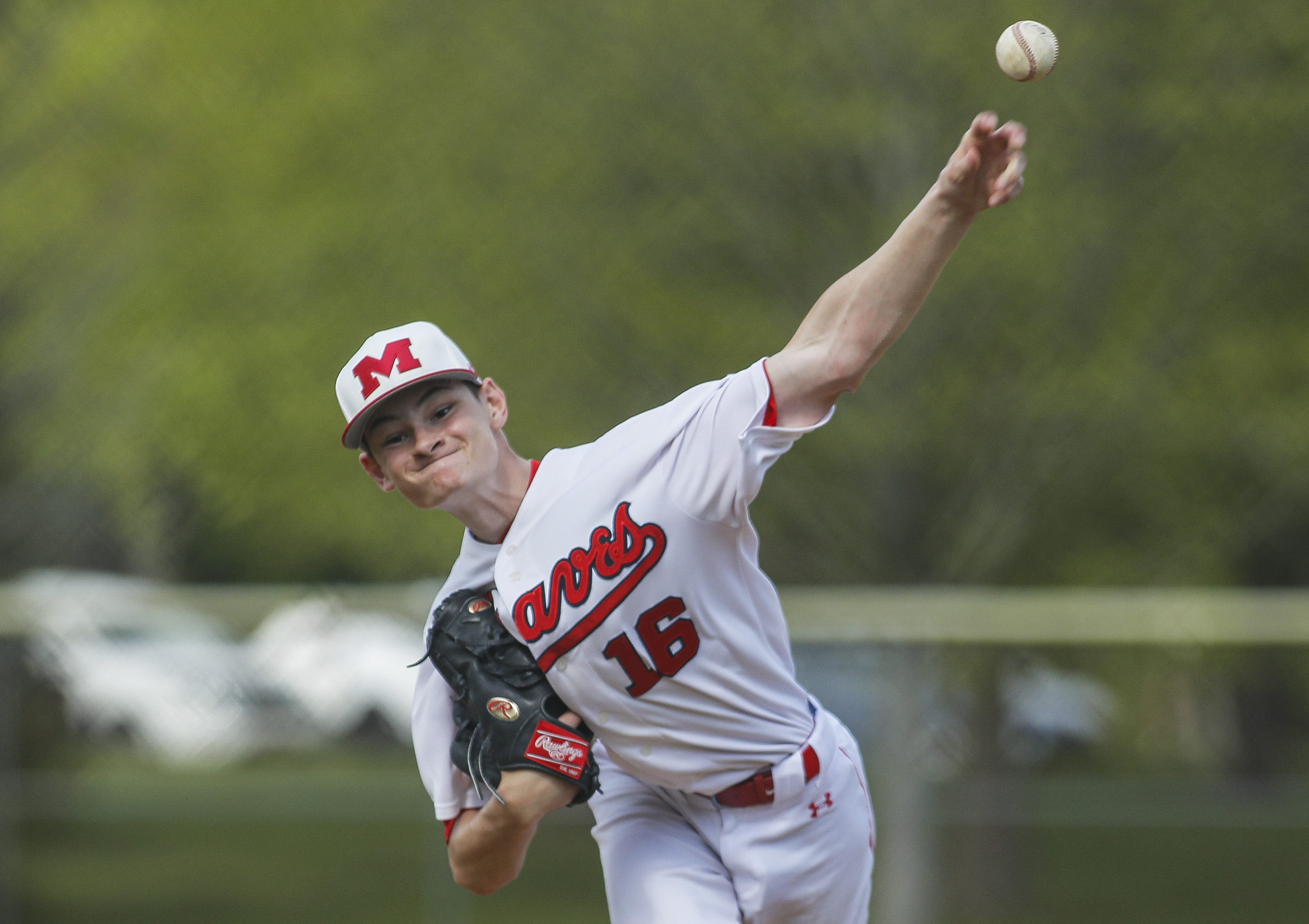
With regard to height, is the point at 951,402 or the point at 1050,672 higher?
the point at 951,402

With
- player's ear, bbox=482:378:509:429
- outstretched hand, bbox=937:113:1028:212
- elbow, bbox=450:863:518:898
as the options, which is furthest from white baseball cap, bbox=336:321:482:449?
outstretched hand, bbox=937:113:1028:212

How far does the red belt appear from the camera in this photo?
290 cm

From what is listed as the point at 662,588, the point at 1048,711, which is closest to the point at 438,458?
the point at 662,588

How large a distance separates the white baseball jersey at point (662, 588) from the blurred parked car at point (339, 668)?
16.8ft

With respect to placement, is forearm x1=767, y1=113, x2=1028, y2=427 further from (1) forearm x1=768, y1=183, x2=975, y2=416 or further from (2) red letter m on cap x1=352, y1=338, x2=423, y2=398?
(2) red letter m on cap x1=352, y1=338, x2=423, y2=398

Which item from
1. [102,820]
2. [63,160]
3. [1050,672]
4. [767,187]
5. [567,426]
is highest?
[63,160]

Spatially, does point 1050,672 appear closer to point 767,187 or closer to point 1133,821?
point 1133,821

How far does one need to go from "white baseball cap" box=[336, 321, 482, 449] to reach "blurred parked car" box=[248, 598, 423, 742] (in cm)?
518

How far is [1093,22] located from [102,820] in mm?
5997

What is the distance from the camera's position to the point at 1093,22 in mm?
6938

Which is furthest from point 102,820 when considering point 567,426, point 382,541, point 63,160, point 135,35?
point 135,35

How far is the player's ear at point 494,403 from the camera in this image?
2.93m

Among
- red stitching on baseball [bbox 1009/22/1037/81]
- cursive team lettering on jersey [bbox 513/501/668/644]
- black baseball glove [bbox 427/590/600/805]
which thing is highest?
red stitching on baseball [bbox 1009/22/1037/81]

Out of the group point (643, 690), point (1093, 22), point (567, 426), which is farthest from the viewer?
point (567, 426)
